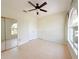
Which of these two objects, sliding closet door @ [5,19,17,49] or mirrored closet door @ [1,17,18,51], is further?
sliding closet door @ [5,19,17,49]

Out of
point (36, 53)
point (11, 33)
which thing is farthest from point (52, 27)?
point (36, 53)

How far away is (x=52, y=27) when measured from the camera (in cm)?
928

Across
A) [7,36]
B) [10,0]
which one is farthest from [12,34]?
[10,0]

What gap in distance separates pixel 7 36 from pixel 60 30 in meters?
5.17

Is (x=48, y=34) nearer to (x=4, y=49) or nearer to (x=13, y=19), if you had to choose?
(x=13, y=19)

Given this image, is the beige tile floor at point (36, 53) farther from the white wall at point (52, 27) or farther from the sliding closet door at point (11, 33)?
the white wall at point (52, 27)

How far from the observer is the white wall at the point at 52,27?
Answer: 870 cm

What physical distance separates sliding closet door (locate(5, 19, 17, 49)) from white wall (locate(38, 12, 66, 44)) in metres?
4.25

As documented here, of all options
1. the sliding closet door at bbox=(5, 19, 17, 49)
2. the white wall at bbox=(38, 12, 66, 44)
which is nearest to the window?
the white wall at bbox=(38, 12, 66, 44)

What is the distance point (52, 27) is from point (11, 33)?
466 centimetres

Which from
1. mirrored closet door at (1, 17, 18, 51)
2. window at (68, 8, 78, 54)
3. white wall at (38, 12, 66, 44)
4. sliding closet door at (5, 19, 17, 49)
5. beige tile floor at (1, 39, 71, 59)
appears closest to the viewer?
window at (68, 8, 78, 54)

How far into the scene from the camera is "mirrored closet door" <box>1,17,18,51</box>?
16.8ft

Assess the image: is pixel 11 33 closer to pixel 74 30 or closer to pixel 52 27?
pixel 74 30

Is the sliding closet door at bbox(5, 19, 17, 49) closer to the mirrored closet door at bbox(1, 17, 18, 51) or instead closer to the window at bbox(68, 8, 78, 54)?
the mirrored closet door at bbox(1, 17, 18, 51)
